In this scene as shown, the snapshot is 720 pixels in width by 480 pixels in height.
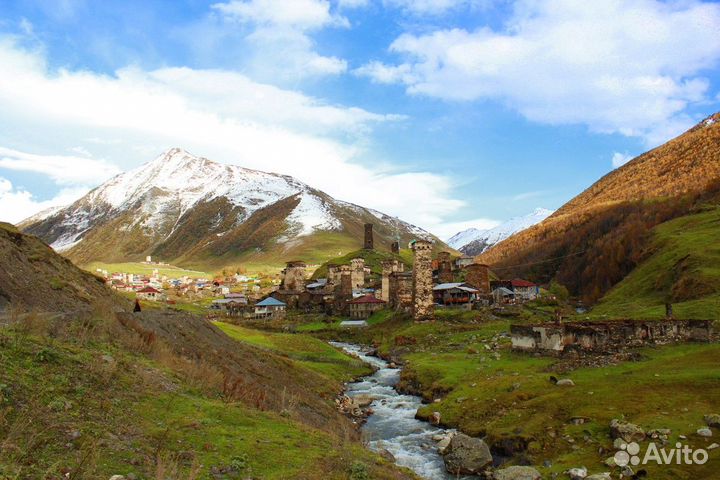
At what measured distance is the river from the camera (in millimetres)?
21969

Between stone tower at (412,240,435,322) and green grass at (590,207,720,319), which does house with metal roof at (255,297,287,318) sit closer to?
stone tower at (412,240,435,322)

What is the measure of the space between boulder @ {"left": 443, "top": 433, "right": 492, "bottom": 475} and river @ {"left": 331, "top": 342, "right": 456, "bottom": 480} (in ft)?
1.39

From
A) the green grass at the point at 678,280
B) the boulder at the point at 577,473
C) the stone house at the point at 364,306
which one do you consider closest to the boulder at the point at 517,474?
the boulder at the point at 577,473

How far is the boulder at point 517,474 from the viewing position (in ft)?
59.4

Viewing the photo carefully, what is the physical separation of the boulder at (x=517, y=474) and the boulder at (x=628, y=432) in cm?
388

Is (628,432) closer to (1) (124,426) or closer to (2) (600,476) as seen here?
(2) (600,476)

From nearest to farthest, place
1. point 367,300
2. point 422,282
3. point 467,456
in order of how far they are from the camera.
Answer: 1. point 467,456
2. point 422,282
3. point 367,300

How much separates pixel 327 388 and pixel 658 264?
6239cm

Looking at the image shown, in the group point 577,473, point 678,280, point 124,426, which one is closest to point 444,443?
point 577,473

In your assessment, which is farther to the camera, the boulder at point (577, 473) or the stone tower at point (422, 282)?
the stone tower at point (422, 282)

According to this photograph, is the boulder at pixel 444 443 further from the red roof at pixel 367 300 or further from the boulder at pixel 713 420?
the red roof at pixel 367 300

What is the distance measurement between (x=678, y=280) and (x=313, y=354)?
46.9 meters

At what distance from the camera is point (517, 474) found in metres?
18.5

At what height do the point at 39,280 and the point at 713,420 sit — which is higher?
the point at 39,280
